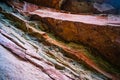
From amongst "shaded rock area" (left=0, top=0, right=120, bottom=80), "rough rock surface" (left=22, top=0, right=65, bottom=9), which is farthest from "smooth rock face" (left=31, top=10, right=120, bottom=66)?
"rough rock surface" (left=22, top=0, right=65, bottom=9)

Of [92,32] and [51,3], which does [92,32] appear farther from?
[51,3]

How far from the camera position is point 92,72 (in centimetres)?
620

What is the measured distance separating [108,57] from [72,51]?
4.39 feet

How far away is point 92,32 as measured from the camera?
7.01 m

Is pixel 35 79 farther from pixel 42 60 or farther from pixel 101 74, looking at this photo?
pixel 101 74

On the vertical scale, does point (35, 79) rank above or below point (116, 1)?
below

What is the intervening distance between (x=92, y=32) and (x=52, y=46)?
1.59m

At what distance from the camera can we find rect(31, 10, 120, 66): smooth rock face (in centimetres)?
673

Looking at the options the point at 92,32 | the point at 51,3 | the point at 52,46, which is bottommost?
the point at 52,46

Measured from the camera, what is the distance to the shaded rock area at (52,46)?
528 cm

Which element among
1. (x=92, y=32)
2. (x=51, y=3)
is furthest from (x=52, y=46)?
(x=51, y=3)

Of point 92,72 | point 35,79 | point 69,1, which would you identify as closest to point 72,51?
point 92,72

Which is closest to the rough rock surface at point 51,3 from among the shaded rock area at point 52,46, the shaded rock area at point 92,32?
the shaded rock area at point 52,46

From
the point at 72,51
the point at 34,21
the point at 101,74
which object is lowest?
the point at 101,74
